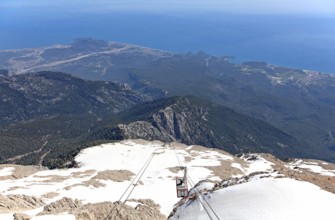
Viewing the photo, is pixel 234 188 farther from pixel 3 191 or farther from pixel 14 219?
pixel 3 191

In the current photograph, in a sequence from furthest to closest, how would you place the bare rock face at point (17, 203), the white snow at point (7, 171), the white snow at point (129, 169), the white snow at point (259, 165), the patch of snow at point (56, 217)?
the white snow at point (259, 165) < the white snow at point (7, 171) < the white snow at point (129, 169) < the bare rock face at point (17, 203) < the patch of snow at point (56, 217)

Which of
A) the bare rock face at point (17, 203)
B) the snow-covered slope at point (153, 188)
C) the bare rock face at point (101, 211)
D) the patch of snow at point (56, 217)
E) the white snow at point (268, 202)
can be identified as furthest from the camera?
the bare rock face at point (17, 203)

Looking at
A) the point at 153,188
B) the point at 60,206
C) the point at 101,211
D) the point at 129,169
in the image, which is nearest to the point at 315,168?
the point at 129,169

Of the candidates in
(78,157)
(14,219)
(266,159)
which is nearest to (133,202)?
(14,219)

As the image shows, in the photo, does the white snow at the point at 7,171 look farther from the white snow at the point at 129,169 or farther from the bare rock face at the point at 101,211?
the bare rock face at the point at 101,211

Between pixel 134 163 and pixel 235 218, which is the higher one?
pixel 235 218

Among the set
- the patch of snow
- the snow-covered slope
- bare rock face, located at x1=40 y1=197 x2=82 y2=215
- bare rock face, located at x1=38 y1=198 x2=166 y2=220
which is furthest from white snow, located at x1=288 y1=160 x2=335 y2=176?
the patch of snow

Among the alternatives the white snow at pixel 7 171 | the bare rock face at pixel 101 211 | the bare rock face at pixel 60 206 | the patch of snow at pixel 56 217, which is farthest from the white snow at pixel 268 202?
the white snow at pixel 7 171

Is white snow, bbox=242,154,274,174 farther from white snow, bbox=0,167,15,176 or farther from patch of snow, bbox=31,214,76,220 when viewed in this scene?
patch of snow, bbox=31,214,76,220
